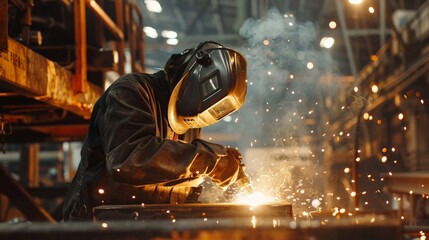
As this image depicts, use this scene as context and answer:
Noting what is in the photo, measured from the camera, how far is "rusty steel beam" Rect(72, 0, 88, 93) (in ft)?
13.3

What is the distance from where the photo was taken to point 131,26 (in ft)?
19.4

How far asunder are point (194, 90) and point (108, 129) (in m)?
0.52

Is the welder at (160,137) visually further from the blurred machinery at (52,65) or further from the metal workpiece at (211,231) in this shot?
the metal workpiece at (211,231)

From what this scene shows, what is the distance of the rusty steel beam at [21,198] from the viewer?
5480mm

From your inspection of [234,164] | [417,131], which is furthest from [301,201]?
[417,131]

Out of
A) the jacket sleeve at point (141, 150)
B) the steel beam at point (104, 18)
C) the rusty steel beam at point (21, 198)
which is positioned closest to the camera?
the jacket sleeve at point (141, 150)

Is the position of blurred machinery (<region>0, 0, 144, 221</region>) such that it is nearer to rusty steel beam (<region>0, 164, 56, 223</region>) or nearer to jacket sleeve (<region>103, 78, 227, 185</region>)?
rusty steel beam (<region>0, 164, 56, 223</region>)

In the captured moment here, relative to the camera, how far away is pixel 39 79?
3.50 meters

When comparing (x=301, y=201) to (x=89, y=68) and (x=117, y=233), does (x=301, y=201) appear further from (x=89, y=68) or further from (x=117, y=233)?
(x=117, y=233)

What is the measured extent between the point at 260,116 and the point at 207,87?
6.48 meters

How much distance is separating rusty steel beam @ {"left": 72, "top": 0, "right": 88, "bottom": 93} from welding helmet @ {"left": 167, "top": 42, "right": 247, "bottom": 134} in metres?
1.35

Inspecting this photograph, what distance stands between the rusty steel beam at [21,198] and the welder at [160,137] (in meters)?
2.65

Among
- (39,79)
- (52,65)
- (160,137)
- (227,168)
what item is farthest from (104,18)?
(227,168)

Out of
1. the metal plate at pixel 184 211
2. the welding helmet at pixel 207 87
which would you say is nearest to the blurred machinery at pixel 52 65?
the welding helmet at pixel 207 87
